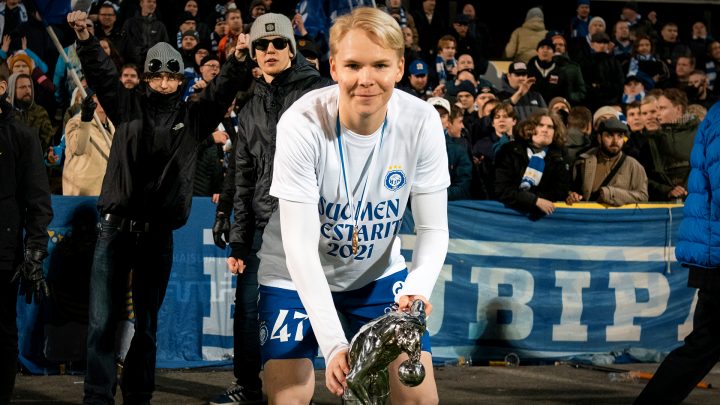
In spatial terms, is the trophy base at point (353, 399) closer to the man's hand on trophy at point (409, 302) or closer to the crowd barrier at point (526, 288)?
the man's hand on trophy at point (409, 302)

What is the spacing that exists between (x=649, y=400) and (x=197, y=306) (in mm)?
3942

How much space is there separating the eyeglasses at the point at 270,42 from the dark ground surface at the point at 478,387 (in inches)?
95.2

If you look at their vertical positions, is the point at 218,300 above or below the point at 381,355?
below

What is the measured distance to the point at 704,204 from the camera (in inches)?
250

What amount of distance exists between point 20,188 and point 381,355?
12.5 ft

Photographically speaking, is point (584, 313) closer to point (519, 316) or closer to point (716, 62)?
point (519, 316)

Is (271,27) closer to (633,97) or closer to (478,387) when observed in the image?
(478,387)

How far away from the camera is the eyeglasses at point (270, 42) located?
6.63 metres

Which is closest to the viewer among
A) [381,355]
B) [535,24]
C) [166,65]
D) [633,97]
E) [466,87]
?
[381,355]

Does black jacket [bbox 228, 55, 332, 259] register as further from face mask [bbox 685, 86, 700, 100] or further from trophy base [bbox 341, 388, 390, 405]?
face mask [bbox 685, 86, 700, 100]

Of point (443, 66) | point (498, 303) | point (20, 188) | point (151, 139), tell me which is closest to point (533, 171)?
point (498, 303)

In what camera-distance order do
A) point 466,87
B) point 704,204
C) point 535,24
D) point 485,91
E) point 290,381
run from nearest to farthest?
point 290,381
point 704,204
point 485,91
point 466,87
point 535,24

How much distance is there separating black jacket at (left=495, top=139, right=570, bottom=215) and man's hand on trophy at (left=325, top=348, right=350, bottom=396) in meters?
6.03

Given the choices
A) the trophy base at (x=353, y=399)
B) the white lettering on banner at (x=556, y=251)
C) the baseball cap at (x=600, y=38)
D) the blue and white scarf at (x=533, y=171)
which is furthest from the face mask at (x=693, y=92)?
the trophy base at (x=353, y=399)
